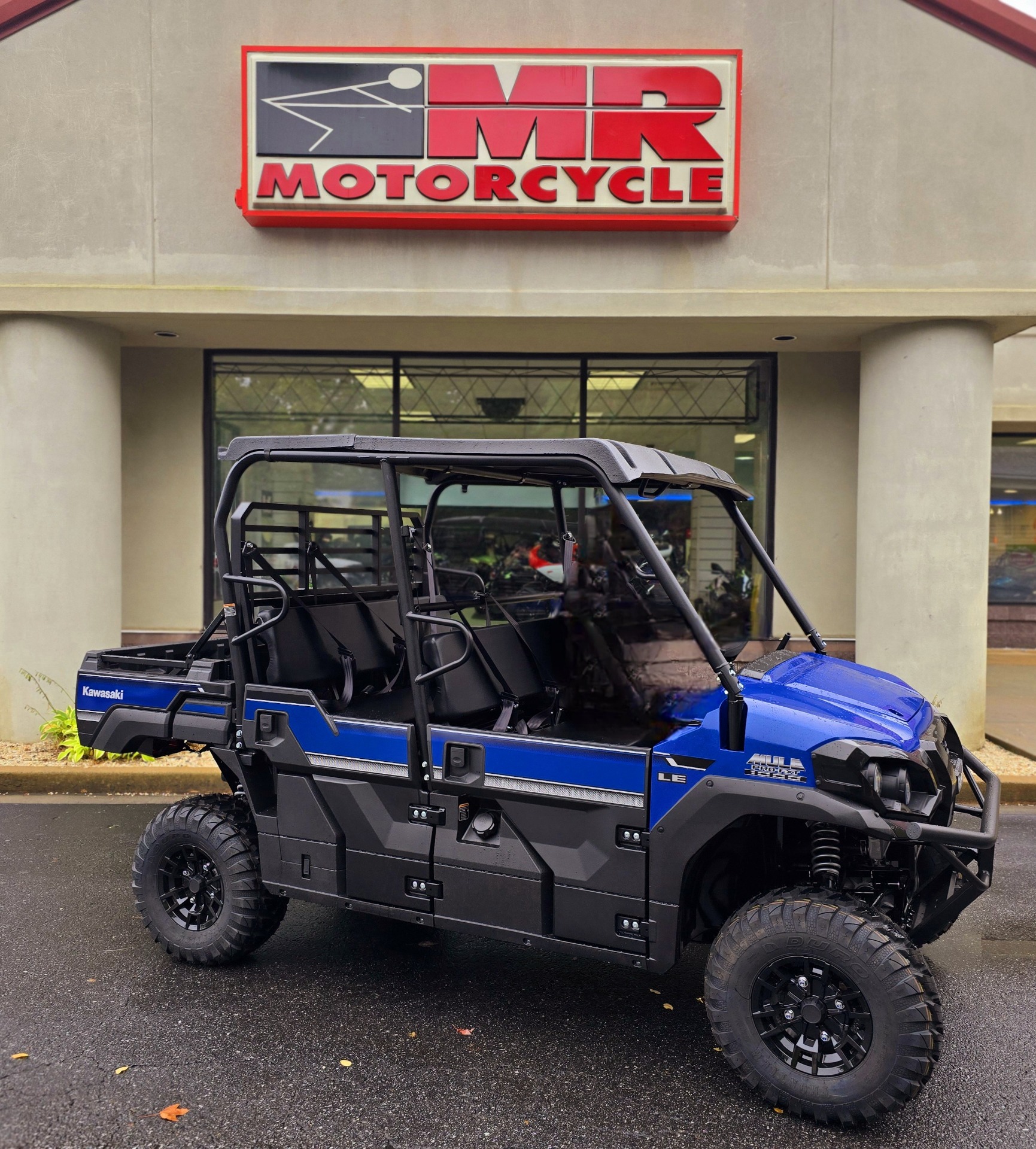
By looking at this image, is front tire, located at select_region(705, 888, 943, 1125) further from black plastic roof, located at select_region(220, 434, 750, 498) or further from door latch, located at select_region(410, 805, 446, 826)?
black plastic roof, located at select_region(220, 434, 750, 498)

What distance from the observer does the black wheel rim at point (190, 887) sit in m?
4.16

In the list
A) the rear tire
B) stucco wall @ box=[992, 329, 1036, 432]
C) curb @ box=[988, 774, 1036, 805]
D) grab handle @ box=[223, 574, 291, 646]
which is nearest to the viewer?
grab handle @ box=[223, 574, 291, 646]

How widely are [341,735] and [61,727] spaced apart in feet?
17.4

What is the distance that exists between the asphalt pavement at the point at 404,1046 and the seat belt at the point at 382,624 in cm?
122

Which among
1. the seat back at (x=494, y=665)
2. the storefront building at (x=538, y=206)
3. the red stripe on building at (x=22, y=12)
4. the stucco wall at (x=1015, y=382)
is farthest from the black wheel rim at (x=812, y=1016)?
the stucco wall at (x=1015, y=382)

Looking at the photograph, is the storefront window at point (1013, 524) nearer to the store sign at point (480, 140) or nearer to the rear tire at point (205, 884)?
the store sign at point (480, 140)

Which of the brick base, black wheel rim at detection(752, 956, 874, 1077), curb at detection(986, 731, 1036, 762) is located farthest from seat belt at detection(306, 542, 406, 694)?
the brick base

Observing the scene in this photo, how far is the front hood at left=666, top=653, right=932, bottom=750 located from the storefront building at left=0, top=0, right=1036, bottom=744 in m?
4.27

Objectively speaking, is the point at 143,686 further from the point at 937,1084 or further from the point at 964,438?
the point at 964,438

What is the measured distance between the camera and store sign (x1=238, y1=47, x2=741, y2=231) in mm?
8047

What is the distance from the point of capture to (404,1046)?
3.49 metres

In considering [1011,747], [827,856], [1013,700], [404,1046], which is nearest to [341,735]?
[404,1046]

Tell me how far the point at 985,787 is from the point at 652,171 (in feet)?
20.4

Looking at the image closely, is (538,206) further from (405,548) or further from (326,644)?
(405,548)
